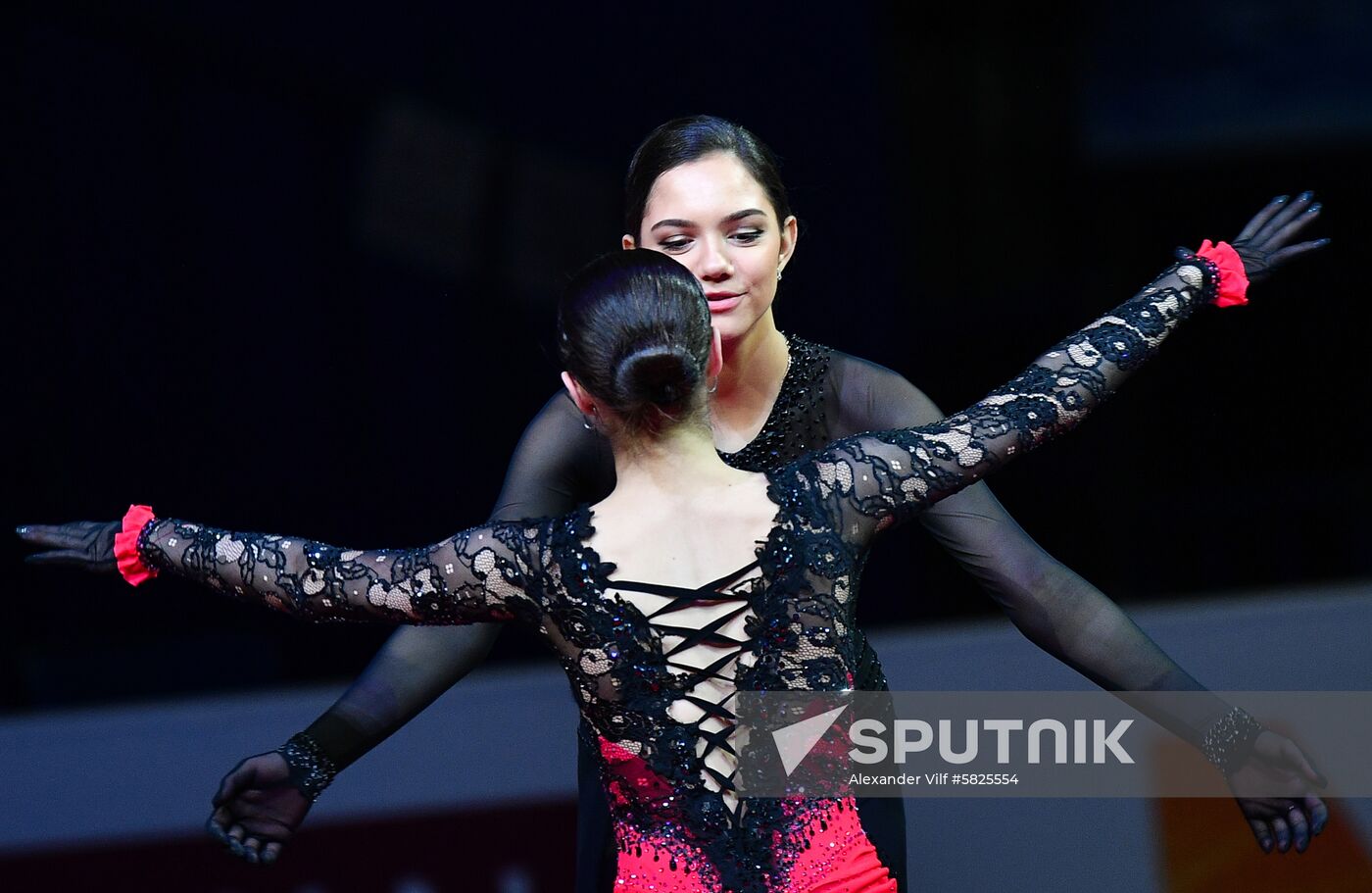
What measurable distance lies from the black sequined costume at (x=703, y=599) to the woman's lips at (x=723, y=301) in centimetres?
36

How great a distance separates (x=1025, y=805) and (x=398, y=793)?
4.15 feet

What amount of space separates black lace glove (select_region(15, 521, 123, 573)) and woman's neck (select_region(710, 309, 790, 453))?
789mm

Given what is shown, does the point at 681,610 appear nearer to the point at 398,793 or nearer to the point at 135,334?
the point at 398,793

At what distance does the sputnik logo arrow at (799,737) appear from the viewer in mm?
1675

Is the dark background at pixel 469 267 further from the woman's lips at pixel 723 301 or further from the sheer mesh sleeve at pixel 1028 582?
the woman's lips at pixel 723 301

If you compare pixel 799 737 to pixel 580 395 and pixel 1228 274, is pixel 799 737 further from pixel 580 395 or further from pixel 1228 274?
pixel 1228 274

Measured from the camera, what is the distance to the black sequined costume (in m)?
1.63

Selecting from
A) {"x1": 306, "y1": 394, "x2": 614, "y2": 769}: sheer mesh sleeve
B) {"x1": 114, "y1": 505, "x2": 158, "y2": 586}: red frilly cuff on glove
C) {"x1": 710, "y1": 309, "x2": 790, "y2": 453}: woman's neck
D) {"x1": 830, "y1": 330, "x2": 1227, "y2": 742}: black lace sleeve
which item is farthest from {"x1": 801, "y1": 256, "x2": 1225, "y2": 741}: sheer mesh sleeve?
{"x1": 114, "y1": 505, "x2": 158, "y2": 586}: red frilly cuff on glove

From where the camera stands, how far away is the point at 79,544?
1.86 m

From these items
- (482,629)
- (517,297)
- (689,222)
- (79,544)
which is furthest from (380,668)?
(517,297)

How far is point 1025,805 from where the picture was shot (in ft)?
10.3

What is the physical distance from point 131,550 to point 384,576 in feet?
1.18

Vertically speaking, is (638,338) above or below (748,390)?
below

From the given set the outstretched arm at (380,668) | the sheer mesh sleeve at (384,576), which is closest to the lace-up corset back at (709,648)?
the sheer mesh sleeve at (384,576)
